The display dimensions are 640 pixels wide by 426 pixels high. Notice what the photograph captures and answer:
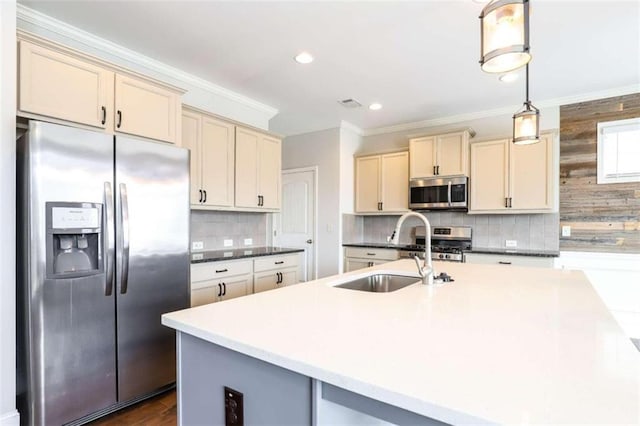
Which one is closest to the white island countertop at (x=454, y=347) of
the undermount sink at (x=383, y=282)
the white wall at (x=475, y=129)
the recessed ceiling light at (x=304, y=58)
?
the undermount sink at (x=383, y=282)

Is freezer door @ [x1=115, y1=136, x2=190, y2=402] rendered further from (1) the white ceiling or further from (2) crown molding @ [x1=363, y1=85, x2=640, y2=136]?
(2) crown molding @ [x1=363, y1=85, x2=640, y2=136]

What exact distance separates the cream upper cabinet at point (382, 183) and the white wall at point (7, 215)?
4.01 meters

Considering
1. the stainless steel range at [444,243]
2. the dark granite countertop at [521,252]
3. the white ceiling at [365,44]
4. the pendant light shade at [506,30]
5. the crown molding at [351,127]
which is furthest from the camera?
the crown molding at [351,127]

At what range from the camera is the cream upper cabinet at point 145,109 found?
235cm

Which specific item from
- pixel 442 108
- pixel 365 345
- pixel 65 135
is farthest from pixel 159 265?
pixel 442 108

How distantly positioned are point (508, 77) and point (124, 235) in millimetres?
3587

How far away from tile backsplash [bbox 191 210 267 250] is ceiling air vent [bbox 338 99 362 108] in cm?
167

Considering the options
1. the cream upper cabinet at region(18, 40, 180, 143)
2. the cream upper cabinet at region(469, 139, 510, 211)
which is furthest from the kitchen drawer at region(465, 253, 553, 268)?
the cream upper cabinet at region(18, 40, 180, 143)

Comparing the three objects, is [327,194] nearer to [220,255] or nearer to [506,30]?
[220,255]

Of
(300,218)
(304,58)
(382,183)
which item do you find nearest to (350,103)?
(304,58)

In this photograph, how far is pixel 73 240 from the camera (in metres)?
1.92

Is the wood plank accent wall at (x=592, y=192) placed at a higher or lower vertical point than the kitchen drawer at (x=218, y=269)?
higher

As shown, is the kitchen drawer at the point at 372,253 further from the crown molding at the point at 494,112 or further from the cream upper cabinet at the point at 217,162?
the cream upper cabinet at the point at 217,162

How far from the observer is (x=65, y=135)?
1872 millimetres
